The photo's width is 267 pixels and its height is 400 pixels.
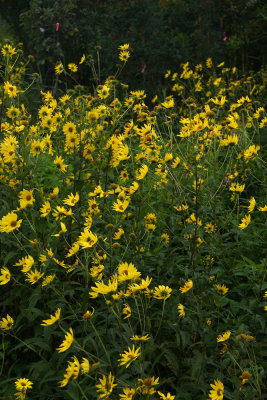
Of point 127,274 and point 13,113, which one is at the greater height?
point 13,113

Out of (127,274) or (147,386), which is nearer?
(147,386)

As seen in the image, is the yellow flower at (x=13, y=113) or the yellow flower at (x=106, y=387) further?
the yellow flower at (x=13, y=113)

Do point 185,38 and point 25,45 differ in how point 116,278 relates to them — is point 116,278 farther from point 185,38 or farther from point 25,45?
point 25,45

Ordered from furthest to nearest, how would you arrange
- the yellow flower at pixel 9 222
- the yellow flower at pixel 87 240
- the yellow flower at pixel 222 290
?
the yellow flower at pixel 222 290
the yellow flower at pixel 9 222
the yellow flower at pixel 87 240

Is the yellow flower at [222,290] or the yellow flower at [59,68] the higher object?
the yellow flower at [59,68]

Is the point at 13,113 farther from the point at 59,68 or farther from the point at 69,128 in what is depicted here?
the point at 59,68

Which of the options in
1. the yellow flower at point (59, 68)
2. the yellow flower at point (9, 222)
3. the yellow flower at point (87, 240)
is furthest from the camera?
the yellow flower at point (59, 68)

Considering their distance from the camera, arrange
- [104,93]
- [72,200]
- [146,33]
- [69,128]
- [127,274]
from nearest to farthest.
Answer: [127,274] < [72,200] < [69,128] < [104,93] < [146,33]

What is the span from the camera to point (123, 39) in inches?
239

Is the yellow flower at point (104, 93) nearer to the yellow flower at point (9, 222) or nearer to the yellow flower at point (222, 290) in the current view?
the yellow flower at point (9, 222)

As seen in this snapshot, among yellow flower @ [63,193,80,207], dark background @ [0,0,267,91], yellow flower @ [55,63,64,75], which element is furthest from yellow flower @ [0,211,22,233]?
dark background @ [0,0,267,91]

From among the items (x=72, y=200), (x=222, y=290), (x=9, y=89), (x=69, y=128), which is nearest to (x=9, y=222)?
(x=72, y=200)

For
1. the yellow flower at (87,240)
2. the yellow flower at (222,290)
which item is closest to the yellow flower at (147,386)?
the yellow flower at (87,240)

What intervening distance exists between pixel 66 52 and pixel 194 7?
1.98 m
